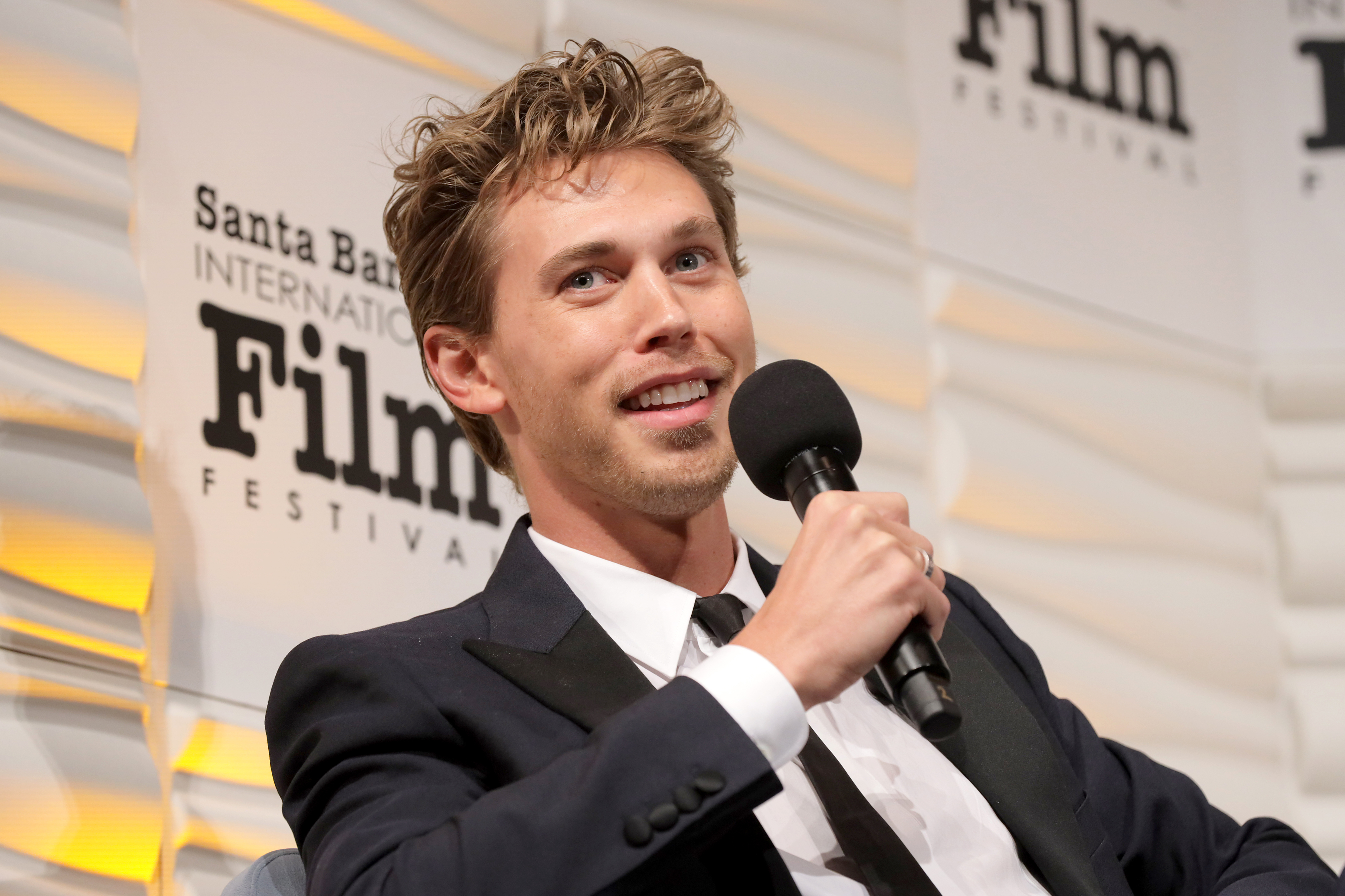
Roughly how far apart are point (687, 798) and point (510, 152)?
1021 mm

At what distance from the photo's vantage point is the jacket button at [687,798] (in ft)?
4.21

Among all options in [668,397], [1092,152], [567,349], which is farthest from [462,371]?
[1092,152]

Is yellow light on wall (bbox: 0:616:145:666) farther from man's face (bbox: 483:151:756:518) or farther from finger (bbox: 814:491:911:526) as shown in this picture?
finger (bbox: 814:491:911:526)

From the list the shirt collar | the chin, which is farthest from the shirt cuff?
the chin

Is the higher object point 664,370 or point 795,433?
point 664,370

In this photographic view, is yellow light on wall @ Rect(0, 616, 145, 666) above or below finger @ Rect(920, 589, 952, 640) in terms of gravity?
above

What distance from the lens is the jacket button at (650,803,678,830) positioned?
4.20ft

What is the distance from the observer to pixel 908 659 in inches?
50.8

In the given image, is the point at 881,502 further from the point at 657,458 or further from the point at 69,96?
the point at 69,96

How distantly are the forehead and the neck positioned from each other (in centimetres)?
31

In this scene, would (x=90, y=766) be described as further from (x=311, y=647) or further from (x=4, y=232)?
(x=4, y=232)

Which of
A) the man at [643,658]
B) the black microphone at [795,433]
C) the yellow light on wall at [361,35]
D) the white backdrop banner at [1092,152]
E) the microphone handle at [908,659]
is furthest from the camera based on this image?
the white backdrop banner at [1092,152]

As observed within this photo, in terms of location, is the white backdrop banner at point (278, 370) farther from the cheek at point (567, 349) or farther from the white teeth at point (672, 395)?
the white teeth at point (672, 395)

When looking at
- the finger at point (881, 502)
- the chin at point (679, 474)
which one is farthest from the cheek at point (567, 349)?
the finger at point (881, 502)
